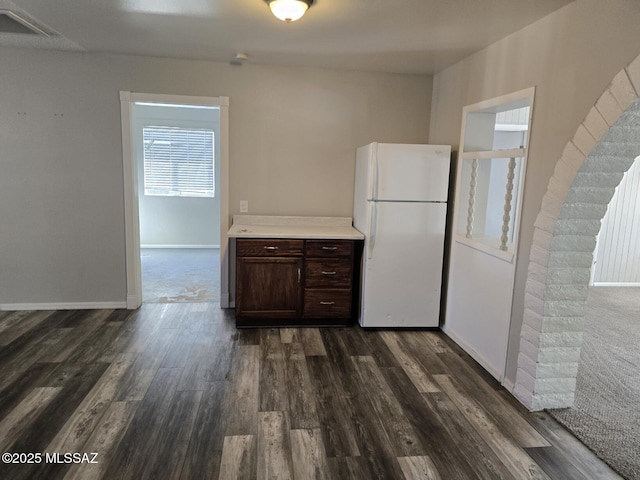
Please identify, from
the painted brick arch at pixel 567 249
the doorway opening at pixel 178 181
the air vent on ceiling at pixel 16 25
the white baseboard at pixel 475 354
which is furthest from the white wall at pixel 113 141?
the doorway opening at pixel 178 181

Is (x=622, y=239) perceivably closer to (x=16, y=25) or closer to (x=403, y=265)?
(x=403, y=265)

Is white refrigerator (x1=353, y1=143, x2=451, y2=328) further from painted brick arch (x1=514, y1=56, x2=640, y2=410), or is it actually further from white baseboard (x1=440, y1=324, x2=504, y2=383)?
painted brick arch (x1=514, y1=56, x2=640, y2=410)

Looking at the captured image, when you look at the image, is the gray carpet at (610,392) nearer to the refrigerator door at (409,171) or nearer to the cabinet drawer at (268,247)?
the refrigerator door at (409,171)

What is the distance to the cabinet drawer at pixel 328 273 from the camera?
371 centimetres

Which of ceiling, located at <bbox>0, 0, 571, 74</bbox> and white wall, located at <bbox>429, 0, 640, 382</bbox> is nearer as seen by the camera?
white wall, located at <bbox>429, 0, 640, 382</bbox>

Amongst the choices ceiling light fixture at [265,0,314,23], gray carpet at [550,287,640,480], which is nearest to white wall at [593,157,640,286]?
gray carpet at [550,287,640,480]

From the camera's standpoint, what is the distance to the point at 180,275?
18.1 ft

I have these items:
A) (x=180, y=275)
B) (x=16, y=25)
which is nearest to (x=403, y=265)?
(x=180, y=275)

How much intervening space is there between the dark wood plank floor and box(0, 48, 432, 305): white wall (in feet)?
2.29

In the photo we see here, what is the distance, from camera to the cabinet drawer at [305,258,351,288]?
3.71 m

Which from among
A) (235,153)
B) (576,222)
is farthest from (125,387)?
(576,222)

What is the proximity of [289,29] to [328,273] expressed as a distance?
6.42 ft

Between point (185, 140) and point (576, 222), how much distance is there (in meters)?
6.13

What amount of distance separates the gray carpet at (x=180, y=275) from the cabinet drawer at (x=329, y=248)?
1461 millimetres
